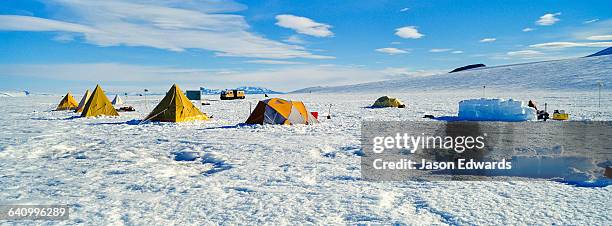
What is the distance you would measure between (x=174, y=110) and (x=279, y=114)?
16.8 ft

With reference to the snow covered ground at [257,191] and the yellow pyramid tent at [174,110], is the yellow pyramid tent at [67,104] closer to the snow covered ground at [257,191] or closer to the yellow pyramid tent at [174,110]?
the yellow pyramid tent at [174,110]

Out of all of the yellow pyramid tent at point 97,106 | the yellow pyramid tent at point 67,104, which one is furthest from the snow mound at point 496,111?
the yellow pyramid tent at point 67,104

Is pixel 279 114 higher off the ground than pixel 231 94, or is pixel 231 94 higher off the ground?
pixel 231 94

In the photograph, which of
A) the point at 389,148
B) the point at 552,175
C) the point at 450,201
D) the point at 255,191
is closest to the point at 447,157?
the point at 389,148

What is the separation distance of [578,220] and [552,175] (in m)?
2.93

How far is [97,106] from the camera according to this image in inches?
845

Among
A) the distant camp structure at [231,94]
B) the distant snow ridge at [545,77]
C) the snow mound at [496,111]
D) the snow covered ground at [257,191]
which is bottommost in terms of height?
the snow covered ground at [257,191]

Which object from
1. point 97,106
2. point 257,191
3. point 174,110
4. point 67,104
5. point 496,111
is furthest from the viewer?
point 67,104

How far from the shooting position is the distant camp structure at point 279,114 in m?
15.8

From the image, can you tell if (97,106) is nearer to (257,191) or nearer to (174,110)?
(174,110)

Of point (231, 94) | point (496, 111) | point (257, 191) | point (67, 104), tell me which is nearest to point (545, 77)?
point (231, 94)

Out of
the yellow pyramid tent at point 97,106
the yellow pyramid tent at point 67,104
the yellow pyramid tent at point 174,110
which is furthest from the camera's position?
the yellow pyramid tent at point 67,104

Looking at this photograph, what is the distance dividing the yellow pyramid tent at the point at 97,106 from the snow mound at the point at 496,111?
63.4ft

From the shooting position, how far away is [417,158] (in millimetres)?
9016
